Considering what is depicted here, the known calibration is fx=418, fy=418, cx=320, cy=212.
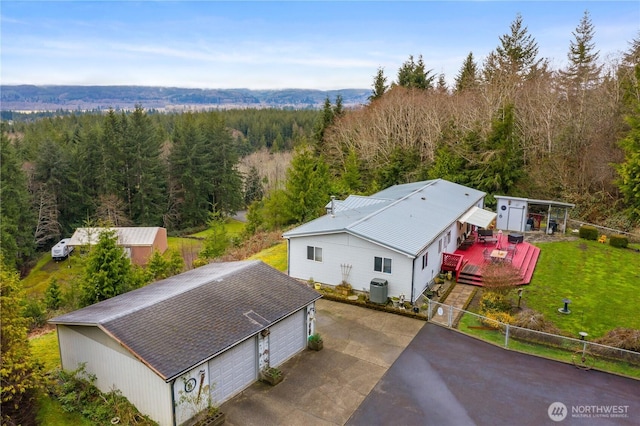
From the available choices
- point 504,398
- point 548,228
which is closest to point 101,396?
point 504,398

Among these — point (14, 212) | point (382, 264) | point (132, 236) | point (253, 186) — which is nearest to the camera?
point (382, 264)

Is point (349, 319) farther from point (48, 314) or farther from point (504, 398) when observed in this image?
point (48, 314)

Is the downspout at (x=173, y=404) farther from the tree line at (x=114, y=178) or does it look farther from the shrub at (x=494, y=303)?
the tree line at (x=114, y=178)

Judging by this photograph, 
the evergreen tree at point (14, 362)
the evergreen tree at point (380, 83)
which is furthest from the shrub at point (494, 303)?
the evergreen tree at point (380, 83)

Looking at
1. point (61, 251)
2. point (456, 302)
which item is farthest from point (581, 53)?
point (61, 251)

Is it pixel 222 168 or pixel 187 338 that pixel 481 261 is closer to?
pixel 187 338
